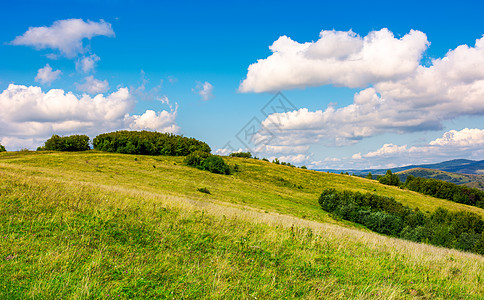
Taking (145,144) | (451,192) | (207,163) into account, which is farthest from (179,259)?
(451,192)

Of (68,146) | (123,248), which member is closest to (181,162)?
(68,146)

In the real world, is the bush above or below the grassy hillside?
above

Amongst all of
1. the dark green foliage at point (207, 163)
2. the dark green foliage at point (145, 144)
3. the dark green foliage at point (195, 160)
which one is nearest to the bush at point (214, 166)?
the dark green foliage at point (207, 163)

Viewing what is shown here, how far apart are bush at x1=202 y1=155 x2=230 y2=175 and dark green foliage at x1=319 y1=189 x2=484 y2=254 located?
26701 millimetres

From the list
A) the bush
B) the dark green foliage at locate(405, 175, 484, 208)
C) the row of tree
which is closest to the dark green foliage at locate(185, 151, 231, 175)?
the bush

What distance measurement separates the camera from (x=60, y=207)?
10.8m

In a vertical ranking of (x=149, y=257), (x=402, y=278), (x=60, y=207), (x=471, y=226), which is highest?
(x=60, y=207)

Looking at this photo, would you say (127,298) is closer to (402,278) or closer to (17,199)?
(402,278)

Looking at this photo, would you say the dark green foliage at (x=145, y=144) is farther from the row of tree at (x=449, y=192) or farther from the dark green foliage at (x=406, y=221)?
the row of tree at (x=449, y=192)

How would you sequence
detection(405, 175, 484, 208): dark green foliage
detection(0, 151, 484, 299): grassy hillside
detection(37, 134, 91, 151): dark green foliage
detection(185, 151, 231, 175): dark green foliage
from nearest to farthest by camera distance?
detection(0, 151, 484, 299): grassy hillside, detection(185, 151, 231, 175): dark green foliage, detection(37, 134, 91, 151): dark green foliage, detection(405, 175, 484, 208): dark green foliage

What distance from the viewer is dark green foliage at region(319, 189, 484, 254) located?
4431cm

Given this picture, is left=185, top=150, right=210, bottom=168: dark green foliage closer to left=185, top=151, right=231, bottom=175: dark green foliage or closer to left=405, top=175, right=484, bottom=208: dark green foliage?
left=185, top=151, right=231, bottom=175: dark green foliage

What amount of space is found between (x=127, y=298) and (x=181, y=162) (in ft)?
235

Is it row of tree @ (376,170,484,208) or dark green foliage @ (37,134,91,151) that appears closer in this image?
dark green foliage @ (37,134,91,151)
